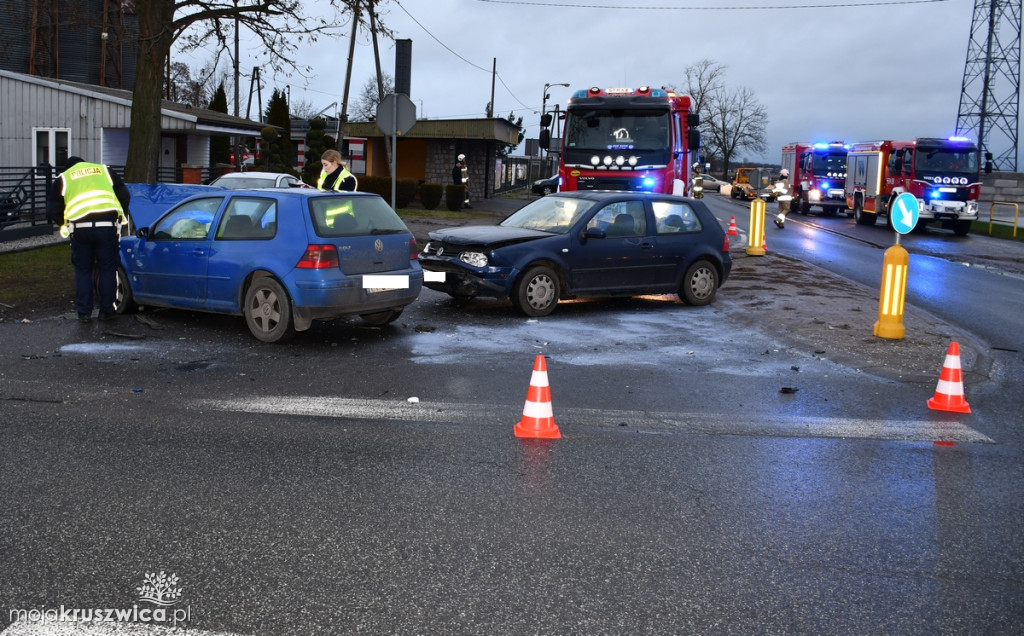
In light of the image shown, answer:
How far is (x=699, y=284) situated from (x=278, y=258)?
6.03 metres

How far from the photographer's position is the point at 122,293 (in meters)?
11.0

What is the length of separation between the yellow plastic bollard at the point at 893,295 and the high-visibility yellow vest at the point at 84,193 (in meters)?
8.27

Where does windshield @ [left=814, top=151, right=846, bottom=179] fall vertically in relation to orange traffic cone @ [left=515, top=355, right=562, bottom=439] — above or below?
above

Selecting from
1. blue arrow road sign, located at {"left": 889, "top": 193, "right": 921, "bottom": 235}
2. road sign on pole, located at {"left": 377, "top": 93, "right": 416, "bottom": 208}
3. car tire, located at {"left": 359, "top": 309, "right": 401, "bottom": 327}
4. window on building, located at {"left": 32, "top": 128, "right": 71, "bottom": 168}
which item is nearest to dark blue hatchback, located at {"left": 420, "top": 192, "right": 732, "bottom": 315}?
car tire, located at {"left": 359, "top": 309, "right": 401, "bottom": 327}

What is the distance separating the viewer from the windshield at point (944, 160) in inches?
1201

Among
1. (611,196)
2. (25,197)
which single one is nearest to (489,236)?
(611,196)

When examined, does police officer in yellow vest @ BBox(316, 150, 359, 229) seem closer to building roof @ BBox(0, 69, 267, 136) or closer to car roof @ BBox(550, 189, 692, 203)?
car roof @ BBox(550, 189, 692, 203)

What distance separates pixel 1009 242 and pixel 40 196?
26052mm

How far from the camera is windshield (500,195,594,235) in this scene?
12.5 meters

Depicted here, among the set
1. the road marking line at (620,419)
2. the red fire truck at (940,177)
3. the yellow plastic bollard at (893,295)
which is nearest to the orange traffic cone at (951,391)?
the road marking line at (620,419)

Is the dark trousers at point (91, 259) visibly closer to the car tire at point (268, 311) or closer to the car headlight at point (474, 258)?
the car tire at point (268, 311)

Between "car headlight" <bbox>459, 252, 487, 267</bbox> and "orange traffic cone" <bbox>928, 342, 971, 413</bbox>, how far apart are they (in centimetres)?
545

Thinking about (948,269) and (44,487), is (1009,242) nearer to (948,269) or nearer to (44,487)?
(948,269)

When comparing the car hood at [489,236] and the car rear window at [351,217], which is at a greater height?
the car rear window at [351,217]
